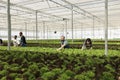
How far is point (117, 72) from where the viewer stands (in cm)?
345

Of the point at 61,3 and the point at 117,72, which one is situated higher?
the point at 61,3

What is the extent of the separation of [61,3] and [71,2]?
1.15 metres

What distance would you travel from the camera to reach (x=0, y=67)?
3748 mm

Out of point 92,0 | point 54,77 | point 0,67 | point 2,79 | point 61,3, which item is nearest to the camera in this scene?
point 2,79

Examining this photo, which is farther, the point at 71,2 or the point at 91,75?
the point at 71,2

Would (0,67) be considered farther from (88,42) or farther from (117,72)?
(88,42)

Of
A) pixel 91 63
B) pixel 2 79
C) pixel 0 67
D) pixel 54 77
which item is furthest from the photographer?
pixel 91 63

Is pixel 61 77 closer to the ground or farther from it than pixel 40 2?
closer to the ground

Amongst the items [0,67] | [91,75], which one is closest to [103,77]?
[91,75]

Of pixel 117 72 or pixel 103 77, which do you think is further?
pixel 117 72

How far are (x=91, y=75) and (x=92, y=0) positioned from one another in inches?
553

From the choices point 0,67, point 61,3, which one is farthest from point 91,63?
point 61,3

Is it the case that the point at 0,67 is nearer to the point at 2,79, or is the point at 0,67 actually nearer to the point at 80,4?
the point at 2,79

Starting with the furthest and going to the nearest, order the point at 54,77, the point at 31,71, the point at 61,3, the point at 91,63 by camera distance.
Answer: the point at 61,3, the point at 91,63, the point at 31,71, the point at 54,77
